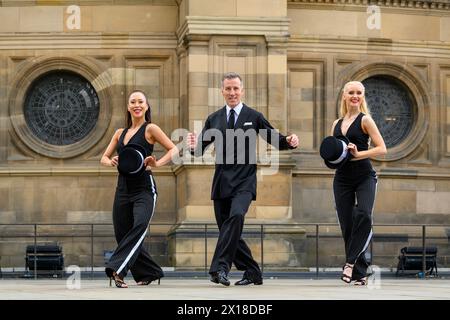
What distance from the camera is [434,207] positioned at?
95.1ft

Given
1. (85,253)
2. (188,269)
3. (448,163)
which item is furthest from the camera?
(448,163)

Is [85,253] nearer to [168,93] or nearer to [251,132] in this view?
[168,93]

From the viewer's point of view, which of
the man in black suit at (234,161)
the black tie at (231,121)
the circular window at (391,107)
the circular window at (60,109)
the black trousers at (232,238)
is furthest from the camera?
the circular window at (391,107)

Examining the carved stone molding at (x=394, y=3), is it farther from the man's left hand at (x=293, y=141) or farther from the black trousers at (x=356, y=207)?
the man's left hand at (x=293, y=141)

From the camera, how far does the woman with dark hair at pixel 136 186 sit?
47.3 feet

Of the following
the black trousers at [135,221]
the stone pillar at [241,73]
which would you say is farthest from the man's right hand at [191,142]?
the stone pillar at [241,73]

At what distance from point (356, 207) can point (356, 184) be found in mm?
260

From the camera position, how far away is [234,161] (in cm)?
1473

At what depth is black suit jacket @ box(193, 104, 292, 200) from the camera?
14.6 m

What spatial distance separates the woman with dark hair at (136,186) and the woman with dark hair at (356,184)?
1.96m

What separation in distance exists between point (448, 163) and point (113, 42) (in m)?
7.82

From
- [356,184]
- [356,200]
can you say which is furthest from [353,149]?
[356,200]

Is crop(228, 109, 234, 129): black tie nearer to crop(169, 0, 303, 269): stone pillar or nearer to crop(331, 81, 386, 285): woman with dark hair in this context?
crop(331, 81, 386, 285): woman with dark hair

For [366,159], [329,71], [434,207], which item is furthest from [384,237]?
[366,159]
